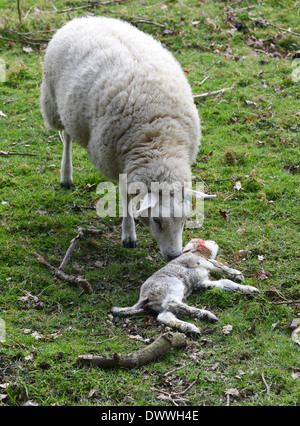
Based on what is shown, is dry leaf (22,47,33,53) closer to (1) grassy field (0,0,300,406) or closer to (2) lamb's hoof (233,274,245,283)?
(1) grassy field (0,0,300,406)

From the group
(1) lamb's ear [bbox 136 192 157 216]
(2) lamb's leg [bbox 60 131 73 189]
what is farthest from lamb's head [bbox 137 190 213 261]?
(2) lamb's leg [bbox 60 131 73 189]

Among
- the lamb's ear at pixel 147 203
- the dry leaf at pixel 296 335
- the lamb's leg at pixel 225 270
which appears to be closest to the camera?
the dry leaf at pixel 296 335

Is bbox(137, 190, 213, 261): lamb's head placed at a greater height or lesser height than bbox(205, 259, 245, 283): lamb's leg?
greater

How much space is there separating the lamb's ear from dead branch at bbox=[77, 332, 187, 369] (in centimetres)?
103

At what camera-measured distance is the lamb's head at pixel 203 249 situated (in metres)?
4.72

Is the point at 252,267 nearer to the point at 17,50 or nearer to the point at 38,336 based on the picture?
the point at 38,336

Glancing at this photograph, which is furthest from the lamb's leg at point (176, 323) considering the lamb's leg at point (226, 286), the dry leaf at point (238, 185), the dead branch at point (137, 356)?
the dry leaf at point (238, 185)

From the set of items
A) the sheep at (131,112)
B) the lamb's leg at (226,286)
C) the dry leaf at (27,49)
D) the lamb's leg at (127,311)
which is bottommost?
the lamb's leg at (127,311)

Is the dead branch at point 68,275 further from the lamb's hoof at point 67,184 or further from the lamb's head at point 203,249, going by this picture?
the lamb's hoof at point 67,184

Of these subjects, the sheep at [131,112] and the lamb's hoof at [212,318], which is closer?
the lamb's hoof at [212,318]

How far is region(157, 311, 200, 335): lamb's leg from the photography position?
13.1 ft

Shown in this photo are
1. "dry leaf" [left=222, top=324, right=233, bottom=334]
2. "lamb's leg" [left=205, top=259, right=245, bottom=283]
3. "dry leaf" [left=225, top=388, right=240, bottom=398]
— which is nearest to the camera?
"dry leaf" [left=225, top=388, right=240, bottom=398]

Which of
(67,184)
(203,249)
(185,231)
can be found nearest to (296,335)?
(203,249)

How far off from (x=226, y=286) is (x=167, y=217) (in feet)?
2.63
